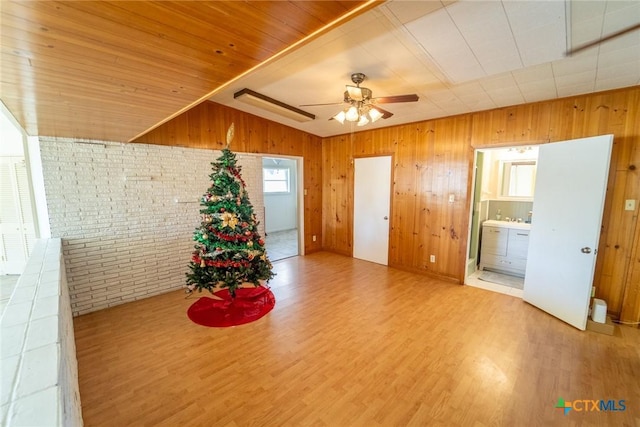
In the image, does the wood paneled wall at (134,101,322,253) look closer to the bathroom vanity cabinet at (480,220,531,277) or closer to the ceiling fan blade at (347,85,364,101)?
the ceiling fan blade at (347,85,364,101)

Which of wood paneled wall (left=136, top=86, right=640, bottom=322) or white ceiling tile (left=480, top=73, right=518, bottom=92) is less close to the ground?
white ceiling tile (left=480, top=73, right=518, bottom=92)

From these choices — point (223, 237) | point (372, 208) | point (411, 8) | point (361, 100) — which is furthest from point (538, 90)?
point (223, 237)

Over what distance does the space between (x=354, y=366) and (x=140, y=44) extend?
8.31 ft

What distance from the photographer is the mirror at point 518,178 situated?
14.8ft

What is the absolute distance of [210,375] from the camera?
81.1 inches

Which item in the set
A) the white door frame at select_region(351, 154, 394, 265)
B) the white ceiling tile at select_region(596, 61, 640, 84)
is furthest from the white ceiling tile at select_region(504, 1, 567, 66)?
the white door frame at select_region(351, 154, 394, 265)

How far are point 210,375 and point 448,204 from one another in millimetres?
3816

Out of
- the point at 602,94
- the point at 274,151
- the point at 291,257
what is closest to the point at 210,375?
the point at 291,257

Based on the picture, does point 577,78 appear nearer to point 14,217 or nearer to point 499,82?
point 499,82

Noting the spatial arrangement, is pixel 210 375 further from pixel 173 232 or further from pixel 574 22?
pixel 574 22

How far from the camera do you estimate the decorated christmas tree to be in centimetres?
286

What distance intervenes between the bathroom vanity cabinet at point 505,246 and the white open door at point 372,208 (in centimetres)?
173

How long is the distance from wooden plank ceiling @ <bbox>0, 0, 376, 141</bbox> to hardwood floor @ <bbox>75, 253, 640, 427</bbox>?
2126mm

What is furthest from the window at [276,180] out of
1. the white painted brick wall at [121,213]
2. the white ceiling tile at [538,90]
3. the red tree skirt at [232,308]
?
the white ceiling tile at [538,90]
